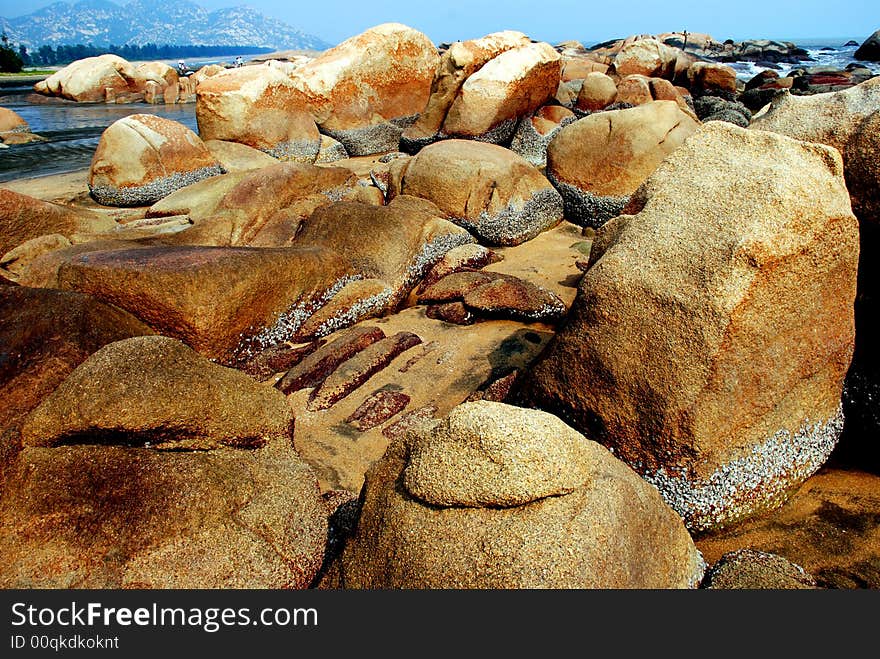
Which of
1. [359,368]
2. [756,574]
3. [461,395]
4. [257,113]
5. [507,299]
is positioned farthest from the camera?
[257,113]

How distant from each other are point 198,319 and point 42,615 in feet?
9.65

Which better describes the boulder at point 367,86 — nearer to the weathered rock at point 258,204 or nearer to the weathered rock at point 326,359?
the weathered rock at point 258,204

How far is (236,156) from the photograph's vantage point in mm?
11844

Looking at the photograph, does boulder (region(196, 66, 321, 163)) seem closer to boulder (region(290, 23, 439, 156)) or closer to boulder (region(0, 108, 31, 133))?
boulder (region(290, 23, 439, 156))

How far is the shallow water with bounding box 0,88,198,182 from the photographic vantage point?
1464 cm

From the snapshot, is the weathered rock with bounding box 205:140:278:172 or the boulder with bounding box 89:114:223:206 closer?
the boulder with bounding box 89:114:223:206

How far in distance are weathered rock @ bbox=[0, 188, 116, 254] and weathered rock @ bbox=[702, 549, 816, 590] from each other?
311 inches

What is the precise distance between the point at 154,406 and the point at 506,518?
6.15 ft

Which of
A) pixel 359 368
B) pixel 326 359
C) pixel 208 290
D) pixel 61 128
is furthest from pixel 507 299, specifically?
pixel 61 128

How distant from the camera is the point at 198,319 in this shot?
493 cm

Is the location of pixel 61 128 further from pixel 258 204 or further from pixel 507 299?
pixel 507 299

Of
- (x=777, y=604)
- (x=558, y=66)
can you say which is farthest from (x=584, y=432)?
(x=558, y=66)

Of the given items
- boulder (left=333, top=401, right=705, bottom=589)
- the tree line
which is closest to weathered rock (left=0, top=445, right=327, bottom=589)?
boulder (left=333, top=401, right=705, bottom=589)

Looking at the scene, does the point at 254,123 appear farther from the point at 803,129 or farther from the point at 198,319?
the point at 803,129
